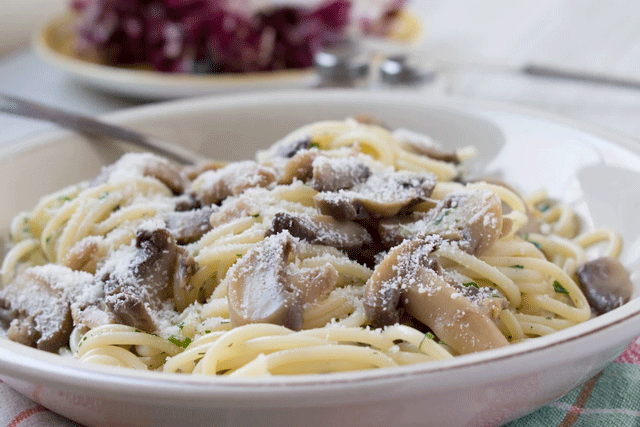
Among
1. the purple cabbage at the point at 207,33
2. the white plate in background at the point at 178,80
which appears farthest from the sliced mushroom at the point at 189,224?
the purple cabbage at the point at 207,33

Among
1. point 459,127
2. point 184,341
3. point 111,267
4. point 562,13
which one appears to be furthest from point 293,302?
point 562,13

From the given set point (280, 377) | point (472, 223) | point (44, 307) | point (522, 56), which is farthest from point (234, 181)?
point (522, 56)

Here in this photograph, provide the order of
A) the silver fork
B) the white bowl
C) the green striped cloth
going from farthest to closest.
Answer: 1. the silver fork
2. the green striped cloth
3. the white bowl

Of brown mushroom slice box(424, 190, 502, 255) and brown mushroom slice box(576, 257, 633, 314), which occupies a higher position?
brown mushroom slice box(424, 190, 502, 255)

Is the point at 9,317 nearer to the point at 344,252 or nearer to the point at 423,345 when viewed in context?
the point at 344,252

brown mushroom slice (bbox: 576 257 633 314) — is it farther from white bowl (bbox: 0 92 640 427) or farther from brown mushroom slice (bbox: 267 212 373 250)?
brown mushroom slice (bbox: 267 212 373 250)

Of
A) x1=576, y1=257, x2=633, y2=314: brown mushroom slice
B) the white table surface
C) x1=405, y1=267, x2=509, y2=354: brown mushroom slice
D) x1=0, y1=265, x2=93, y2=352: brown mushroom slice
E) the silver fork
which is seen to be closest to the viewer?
x1=405, y1=267, x2=509, y2=354: brown mushroom slice

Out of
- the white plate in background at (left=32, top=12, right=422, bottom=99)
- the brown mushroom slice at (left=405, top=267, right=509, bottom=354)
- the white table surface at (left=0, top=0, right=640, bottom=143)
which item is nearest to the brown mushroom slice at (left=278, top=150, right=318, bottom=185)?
the brown mushroom slice at (left=405, top=267, right=509, bottom=354)
